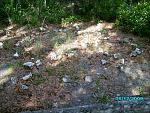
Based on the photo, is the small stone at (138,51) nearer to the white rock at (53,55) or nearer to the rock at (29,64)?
the white rock at (53,55)

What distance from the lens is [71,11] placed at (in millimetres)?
12719

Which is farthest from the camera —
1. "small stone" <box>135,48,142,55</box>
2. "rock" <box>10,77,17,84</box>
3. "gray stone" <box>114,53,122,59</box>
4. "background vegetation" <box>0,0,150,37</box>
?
"background vegetation" <box>0,0,150,37</box>

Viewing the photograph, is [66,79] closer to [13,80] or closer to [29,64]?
[29,64]

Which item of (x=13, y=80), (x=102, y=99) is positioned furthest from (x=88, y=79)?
(x=13, y=80)

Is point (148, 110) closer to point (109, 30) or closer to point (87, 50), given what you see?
point (87, 50)

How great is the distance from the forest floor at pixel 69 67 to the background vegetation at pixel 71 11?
1.67 feet

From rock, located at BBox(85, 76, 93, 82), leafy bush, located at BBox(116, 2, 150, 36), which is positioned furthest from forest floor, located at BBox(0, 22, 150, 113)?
leafy bush, located at BBox(116, 2, 150, 36)

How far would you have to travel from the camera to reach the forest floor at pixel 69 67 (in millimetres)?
8516

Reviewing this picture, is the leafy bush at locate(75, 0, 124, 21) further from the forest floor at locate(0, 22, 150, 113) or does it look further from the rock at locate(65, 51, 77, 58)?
the rock at locate(65, 51, 77, 58)

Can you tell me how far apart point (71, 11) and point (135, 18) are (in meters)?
2.92

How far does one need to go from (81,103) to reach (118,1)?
17.2 feet

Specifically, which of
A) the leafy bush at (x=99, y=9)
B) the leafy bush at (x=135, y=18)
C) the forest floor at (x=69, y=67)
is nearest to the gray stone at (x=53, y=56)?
the forest floor at (x=69, y=67)

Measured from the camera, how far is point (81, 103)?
8.39 metres

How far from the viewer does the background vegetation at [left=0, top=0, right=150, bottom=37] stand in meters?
11.3
